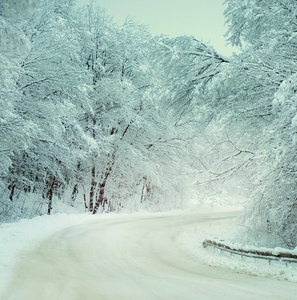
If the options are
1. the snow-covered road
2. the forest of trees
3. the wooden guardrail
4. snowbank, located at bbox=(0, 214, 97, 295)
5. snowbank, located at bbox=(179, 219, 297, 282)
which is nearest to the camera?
the snow-covered road

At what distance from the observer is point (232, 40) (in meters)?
8.48

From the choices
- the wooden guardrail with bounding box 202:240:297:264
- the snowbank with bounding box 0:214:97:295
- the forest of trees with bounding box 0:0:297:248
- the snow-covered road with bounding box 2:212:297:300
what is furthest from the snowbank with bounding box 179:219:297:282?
the snowbank with bounding box 0:214:97:295

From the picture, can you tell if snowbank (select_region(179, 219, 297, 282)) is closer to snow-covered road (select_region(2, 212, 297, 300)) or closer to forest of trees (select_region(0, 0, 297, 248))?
snow-covered road (select_region(2, 212, 297, 300))

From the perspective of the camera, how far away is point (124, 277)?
502 centimetres

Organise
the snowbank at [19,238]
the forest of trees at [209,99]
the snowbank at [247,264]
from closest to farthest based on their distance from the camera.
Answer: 1. the snowbank at [19,238]
2. the snowbank at [247,264]
3. the forest of trees at [209,99]

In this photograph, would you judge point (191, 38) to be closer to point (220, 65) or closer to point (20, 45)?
point (220, 65)

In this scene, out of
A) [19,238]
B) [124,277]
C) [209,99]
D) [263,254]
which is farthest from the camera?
[19,238]

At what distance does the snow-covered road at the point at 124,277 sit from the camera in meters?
4.10

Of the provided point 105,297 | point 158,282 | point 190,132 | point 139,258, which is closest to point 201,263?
point 139,258

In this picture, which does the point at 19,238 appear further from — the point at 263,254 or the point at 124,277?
the point at 263,254

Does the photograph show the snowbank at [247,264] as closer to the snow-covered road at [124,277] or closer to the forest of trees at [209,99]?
the snow-covered road at [124,277]

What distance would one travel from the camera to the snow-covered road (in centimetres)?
410

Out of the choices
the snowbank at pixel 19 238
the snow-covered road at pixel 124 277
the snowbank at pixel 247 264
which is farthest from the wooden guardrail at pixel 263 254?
the snowbank at pixel 19 238

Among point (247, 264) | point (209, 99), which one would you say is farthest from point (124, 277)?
point (209, 99)
